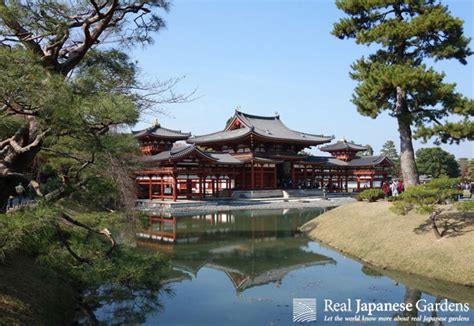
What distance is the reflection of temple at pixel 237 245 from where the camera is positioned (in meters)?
11.7

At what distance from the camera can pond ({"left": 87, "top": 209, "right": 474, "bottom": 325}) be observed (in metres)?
7.73

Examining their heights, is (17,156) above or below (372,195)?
above

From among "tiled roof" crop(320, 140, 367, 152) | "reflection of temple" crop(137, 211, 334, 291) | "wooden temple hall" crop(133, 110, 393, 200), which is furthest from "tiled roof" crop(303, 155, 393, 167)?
"reflection of temple" crop(137, 211, 334, 291)

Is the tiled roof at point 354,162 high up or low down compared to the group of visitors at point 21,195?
A: up

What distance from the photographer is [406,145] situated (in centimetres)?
1616

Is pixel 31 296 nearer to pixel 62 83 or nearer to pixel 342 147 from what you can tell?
pixel 62 83

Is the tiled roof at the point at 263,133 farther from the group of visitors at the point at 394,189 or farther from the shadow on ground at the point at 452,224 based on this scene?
the shadow on ground at the point at 452,224

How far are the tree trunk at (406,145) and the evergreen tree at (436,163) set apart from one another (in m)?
52.4

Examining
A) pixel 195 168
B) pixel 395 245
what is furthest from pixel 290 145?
pixel 395 245

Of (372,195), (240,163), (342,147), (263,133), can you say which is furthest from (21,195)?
(342,147)

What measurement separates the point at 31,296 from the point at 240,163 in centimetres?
2949

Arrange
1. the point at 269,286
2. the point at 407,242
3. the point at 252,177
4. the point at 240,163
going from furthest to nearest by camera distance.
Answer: the point at 252,177 < the point at 240,163 < the point at 407,242 < the point at 269,286

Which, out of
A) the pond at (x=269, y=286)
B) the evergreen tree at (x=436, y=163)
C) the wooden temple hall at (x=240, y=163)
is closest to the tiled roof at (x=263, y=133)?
the wooden temple hall at (x=240, y=163)

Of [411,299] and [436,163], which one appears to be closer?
[411,299]
